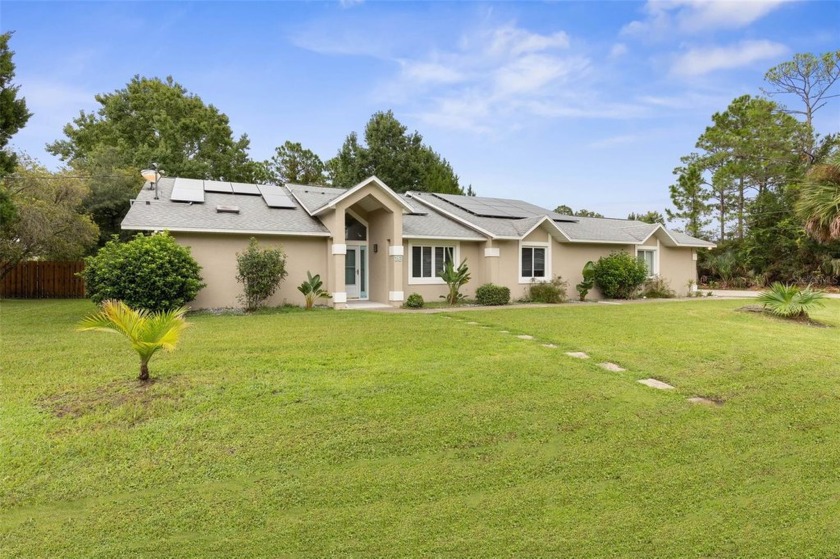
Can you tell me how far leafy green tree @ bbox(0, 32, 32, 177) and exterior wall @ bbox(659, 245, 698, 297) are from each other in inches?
1103

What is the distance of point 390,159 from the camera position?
3706 centimetres

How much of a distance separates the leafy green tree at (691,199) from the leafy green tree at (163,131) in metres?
38.1

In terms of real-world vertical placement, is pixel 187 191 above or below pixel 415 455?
above

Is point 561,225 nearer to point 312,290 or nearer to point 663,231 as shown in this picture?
point 663,231

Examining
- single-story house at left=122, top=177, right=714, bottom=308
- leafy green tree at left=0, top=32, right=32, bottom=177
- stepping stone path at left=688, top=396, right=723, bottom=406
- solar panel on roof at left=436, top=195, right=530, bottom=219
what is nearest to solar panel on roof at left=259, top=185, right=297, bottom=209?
single-story house at left=122, top=177, right=714, bottom=308

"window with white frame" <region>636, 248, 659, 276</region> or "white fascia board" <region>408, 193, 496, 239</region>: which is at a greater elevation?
"white fascia board" <region>408, 193, 496, 239</region>

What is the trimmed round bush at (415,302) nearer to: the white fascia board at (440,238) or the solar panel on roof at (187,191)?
the white fascia board at (440,238)

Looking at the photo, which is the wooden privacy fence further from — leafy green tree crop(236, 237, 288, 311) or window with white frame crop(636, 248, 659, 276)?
window with white frame crop(636, 248, 659, 276)

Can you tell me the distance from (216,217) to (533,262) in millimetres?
12740

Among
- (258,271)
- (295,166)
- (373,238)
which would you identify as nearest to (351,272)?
(373,238)

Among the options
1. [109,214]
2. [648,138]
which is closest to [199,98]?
[109,214]

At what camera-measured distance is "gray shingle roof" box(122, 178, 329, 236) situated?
14.2 meters

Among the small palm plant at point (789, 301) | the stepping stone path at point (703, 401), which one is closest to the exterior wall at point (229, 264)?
the stepping stone path at point (703, 401)

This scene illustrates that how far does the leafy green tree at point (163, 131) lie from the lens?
34.6m
